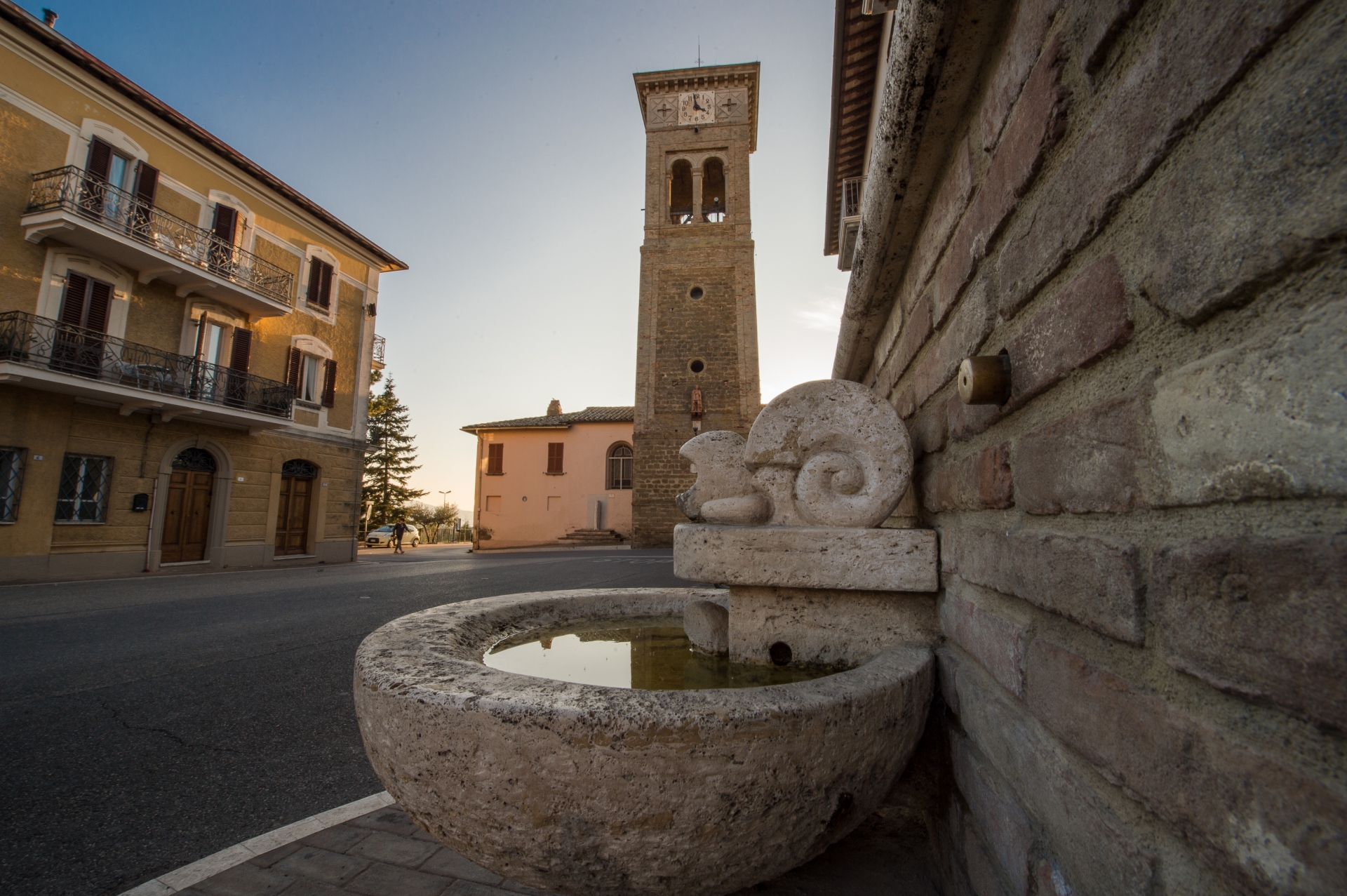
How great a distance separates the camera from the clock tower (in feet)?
60.6

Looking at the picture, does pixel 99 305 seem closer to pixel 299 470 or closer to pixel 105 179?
pixel 105 179

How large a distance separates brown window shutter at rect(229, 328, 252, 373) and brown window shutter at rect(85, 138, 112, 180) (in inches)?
125

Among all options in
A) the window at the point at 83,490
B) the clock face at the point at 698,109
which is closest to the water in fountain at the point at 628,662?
the window at the point at 83,490

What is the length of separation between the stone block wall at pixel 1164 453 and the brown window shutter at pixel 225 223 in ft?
49.5

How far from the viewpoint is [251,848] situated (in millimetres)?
1971

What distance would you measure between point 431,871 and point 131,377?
488 inches

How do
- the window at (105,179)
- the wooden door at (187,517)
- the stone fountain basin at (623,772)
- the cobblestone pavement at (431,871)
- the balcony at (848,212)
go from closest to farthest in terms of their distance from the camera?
the stone fountain basin at (623,772) < the cobblestone pavement at (431,871) < the balcony at (848,212) < the window at (105,179) < the wooden door at (187,517)

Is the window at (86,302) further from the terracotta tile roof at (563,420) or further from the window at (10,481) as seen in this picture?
the terracotta tile roof at (563,420)

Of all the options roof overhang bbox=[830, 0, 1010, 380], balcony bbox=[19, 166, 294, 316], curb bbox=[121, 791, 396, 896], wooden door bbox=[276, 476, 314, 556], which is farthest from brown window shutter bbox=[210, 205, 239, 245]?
roof overhang bbox=[830, 0, 1010, 380]

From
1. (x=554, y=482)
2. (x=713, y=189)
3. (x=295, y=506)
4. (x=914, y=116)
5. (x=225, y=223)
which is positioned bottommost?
(x=295, y=506)

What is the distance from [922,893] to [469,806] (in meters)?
1.29

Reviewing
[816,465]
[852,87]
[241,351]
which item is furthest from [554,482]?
[816,465]

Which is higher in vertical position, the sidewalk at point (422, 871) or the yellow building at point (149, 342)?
the yellow building at point (149, 342)

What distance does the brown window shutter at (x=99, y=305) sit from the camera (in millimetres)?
10078
